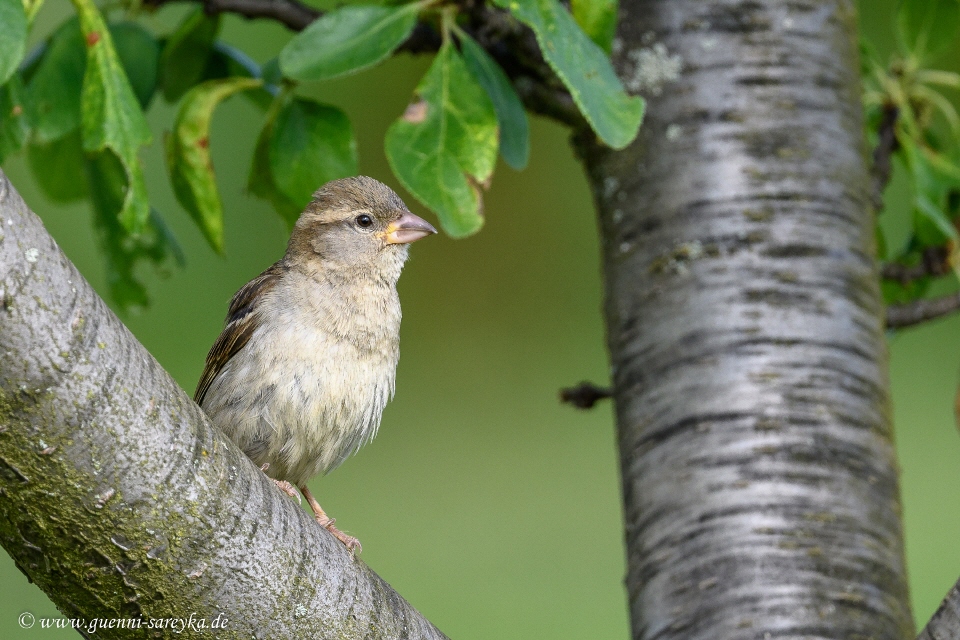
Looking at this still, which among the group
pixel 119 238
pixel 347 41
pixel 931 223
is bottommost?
pixel 931 223

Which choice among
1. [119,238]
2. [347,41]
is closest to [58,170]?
[119,238]

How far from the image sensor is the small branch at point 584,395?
3.19 meters

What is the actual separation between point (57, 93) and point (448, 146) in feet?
2.94

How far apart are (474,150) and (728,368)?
77 cm

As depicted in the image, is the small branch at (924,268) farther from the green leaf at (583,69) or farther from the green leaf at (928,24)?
the green leaf at (583,69)

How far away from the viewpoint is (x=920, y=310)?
3240 mm

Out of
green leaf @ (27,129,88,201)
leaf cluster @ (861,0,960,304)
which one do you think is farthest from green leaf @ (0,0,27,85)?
leaf cluster @ (861,0,960,304)

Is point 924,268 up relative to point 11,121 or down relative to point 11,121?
down

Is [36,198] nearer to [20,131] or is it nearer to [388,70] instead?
[388,70]

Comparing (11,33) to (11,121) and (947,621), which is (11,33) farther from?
(947,621)

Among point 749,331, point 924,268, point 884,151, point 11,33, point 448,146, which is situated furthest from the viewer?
point 924,268

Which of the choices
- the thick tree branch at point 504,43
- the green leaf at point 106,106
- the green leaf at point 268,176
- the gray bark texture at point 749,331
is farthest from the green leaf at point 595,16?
the green leaf at point 106,106

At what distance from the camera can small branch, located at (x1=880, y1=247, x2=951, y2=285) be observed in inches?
134

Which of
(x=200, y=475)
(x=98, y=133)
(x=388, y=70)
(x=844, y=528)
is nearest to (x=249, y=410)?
(x=98, y=133)
